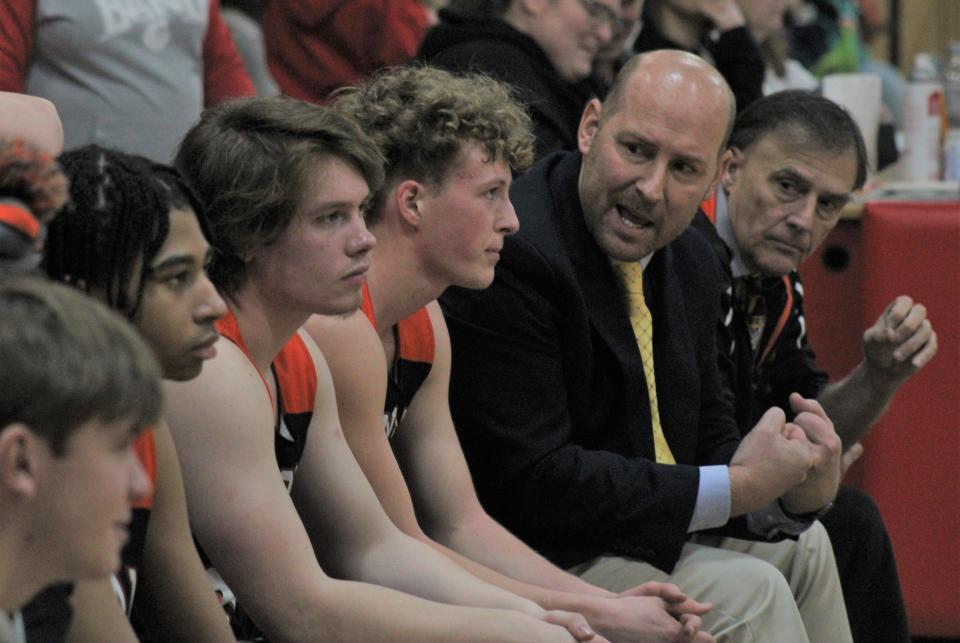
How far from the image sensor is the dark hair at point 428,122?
8.04 ft

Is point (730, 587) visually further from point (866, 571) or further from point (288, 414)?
point (288, 414)

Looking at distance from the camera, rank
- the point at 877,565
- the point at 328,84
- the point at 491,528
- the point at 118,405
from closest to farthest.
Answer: the point at 118,405
the point at 491,528
the point at 877,565
the point at 328,84

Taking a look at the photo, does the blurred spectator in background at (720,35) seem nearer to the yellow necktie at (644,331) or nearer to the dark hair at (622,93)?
the dark hair at (622,93)

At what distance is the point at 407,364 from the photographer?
2441 millimetres

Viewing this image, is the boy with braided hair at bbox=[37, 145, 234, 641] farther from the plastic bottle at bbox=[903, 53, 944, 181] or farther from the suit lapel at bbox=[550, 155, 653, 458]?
the plastic bottle at bbox=[903, 53, 944, 181]

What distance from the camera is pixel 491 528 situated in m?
2.51

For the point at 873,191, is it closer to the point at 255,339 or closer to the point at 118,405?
the point at 255,339

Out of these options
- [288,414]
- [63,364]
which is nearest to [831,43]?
[288,414]

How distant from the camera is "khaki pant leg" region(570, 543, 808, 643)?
2555mm

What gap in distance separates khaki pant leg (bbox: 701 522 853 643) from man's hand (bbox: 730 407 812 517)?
12.1 inches

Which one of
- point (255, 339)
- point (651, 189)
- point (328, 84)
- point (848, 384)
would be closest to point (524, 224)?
point (651, 189)

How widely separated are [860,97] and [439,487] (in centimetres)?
233

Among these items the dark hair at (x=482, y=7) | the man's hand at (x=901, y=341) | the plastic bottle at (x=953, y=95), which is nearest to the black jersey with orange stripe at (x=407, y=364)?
the man's hand at (x=901, y=341)

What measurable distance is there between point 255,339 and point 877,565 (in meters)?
1.66
